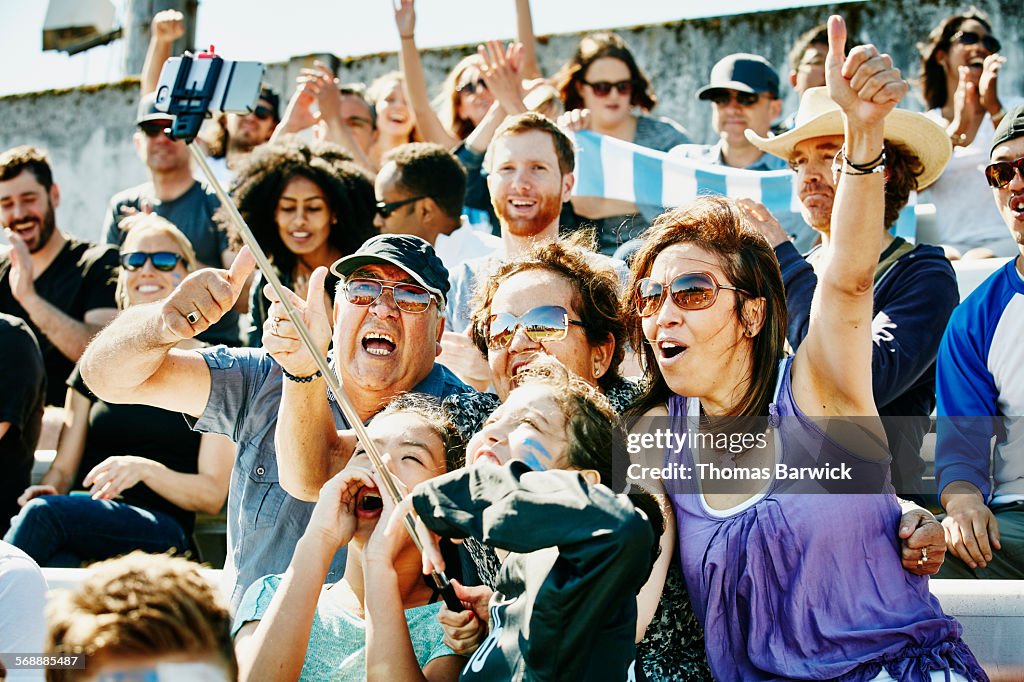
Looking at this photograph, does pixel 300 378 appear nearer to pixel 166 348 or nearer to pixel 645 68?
pixel 166 348

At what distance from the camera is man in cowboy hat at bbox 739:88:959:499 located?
4.06 m

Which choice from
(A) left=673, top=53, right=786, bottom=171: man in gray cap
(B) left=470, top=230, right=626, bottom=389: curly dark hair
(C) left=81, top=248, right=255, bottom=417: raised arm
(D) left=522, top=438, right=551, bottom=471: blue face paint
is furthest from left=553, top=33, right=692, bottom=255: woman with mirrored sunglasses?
(D) left=522, top=438, right=551, bottom=471: blue face paint

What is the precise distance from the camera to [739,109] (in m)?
6.01

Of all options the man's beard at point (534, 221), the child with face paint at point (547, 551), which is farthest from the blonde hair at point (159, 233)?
the child with face paint at point (547, 551)

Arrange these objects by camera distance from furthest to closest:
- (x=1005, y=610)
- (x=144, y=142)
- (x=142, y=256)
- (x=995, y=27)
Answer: (x=995, y=27) → (x=144, y=142) → (x=142, y=256) → (x=1005, y=610)

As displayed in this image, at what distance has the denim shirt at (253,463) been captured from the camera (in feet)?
11.6

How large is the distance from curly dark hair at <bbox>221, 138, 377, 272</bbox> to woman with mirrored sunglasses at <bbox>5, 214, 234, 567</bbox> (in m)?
0.34

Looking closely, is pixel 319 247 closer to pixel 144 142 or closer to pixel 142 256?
pixel 142 256

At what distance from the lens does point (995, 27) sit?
798 cm

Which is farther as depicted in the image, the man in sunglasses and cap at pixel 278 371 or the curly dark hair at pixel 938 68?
the curly dark hair at pixel 938 68

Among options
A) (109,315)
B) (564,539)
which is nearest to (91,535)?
(109,315)

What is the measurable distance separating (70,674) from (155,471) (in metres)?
2.60

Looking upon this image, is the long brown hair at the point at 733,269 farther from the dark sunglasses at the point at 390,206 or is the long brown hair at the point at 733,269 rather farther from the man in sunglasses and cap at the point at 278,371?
the dark sunglasses at the point at 390,206

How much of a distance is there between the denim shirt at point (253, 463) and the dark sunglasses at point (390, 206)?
189cm
